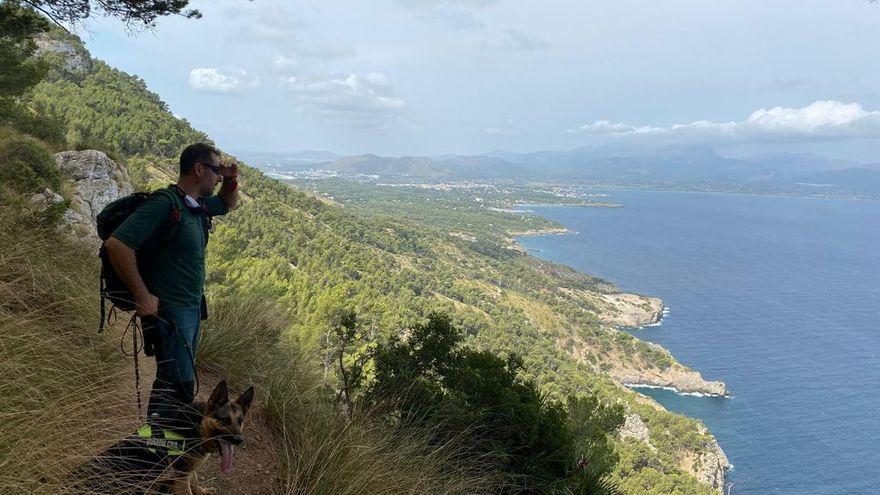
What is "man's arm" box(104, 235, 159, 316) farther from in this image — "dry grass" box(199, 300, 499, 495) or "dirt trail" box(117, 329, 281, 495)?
"dry grass" box(199, 300, 499, 495)

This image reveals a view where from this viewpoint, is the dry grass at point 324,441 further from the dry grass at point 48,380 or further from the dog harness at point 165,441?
the dry grass at point 48,380

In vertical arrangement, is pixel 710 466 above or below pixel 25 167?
below

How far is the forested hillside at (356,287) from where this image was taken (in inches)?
526

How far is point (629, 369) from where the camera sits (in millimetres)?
60094

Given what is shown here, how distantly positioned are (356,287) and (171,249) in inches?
1474

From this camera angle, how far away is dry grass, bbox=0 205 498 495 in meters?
1.73

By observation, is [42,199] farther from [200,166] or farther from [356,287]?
[356,287]

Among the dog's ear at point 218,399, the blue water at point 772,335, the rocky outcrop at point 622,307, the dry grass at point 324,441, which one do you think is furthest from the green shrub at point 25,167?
the rocky outcrop at point 622,307

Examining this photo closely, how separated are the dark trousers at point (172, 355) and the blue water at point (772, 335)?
46746mm

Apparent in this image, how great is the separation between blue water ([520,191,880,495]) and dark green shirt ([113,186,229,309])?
1849 inches

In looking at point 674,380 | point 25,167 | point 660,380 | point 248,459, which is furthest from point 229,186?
point 660,380

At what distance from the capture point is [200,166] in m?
2.48

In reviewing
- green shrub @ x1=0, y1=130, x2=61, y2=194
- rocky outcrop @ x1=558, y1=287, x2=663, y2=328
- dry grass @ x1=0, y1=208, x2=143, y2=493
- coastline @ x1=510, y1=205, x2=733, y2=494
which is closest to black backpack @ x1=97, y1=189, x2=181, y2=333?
dry grass @ x1=0, y1=208, x2=143, y2=493

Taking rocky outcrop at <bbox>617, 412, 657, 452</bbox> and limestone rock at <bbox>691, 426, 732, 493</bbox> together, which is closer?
limestone rock at <bbox>691, 426, 732, 493</bbox>
